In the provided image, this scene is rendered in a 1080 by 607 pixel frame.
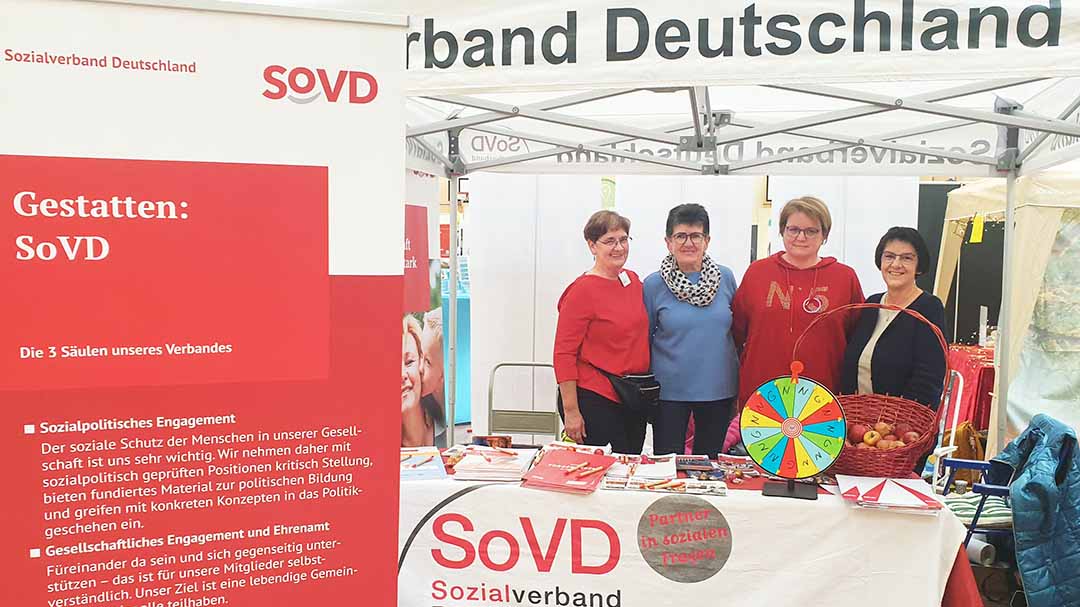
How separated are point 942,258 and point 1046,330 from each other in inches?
46.9

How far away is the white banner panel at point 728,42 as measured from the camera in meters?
1.57

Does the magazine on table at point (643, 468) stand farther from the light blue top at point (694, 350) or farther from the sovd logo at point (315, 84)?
the sovd logo at point (315, 84)

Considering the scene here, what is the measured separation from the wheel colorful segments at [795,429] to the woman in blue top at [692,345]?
119 centimetres

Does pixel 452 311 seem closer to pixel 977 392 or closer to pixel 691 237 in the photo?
pixel 691 237

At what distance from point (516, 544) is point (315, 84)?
1.53 m

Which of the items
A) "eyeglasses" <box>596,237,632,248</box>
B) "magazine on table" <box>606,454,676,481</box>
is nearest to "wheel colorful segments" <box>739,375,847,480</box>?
"magazine on table" <box>606,454,676,481</box>

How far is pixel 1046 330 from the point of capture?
4.35 metres

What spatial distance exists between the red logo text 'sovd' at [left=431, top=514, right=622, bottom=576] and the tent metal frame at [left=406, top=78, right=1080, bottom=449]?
154 centimetres

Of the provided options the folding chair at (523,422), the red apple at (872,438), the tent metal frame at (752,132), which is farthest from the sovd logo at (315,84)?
the folding chair at (523,422)

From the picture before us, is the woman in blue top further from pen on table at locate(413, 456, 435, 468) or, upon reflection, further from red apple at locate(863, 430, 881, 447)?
pen on table at locate(413, 456, 435, 468)

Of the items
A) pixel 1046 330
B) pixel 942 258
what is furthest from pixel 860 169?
pixel 942 258

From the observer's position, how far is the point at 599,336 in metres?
3.56

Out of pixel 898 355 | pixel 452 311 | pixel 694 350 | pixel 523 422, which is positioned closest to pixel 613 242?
pixel 694 350

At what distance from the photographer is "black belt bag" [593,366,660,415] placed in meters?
3.52
